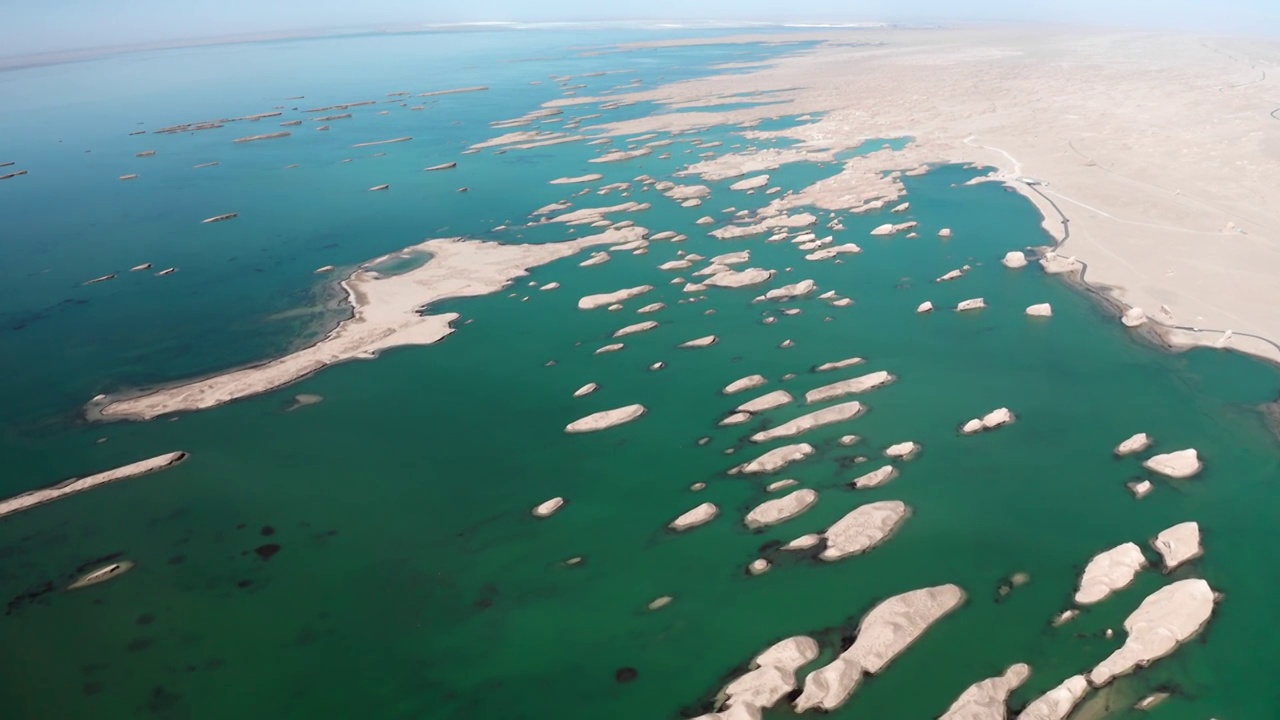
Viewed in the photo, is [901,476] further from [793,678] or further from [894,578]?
[793,678]

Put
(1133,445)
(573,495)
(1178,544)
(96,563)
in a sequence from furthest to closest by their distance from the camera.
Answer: (1133,445) → (573,495) → (96,563) → (1178,544)

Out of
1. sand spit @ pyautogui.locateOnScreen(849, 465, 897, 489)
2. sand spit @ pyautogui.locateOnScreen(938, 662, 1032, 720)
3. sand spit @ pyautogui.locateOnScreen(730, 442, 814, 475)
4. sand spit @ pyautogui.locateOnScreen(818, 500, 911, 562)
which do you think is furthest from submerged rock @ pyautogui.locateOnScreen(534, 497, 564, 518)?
sand spit @ pyautogui.locateOnScreen(938, 662, 1032, 720)

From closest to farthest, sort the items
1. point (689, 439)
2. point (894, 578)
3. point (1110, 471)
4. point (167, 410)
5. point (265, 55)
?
1. point (894, 578)
2. point (1110, 471)
3. point (689, 439)
4. point (167, 410)
5. point (265, 55)

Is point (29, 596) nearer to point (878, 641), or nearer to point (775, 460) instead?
point (775, 460)

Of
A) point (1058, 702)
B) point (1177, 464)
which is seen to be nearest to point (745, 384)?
point (1177, 464)

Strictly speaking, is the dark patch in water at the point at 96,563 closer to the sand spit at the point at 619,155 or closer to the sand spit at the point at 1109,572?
the sand spit at the point at 1109,572

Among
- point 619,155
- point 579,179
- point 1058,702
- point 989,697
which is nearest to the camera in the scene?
point 1058,702

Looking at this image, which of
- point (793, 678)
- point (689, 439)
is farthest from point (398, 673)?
point (689, 439)
